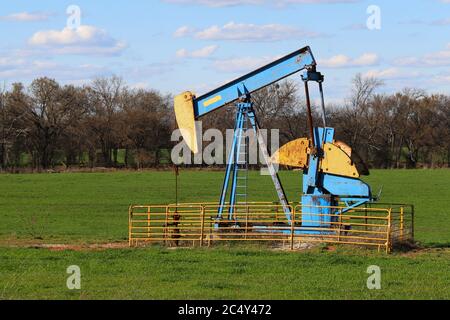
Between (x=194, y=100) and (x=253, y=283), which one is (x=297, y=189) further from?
(x=253, y=283)

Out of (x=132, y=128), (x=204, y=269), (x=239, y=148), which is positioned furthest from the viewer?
(x=132, y=128)

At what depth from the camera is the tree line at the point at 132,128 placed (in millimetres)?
81312

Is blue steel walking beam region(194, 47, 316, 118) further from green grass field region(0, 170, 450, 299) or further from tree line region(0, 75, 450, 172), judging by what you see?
tree line region(0, 75, 450, 172)

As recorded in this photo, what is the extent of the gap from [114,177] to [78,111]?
80.7ft

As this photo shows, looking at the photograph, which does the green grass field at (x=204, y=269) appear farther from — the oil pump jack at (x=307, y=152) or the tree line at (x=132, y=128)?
the tree line at (x=132, y=128)

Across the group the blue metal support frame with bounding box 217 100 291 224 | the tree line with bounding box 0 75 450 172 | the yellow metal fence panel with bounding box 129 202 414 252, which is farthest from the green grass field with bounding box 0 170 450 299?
the tree line with bounding box 0 75 450 172

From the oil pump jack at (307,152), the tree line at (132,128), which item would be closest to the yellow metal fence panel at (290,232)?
the oil pump jack at (307,152)

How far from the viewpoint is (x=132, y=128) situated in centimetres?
8300

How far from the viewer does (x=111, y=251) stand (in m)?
19.9

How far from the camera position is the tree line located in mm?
81312

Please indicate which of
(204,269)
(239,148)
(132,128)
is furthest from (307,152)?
(132,128)

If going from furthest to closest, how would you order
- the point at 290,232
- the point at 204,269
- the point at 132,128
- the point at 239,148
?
the point at 132,128, the point at 239,148, the point at 290,232, the point at 204,269

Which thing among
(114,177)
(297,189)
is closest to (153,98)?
(114,177)

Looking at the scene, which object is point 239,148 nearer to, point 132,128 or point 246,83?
point 246,83
